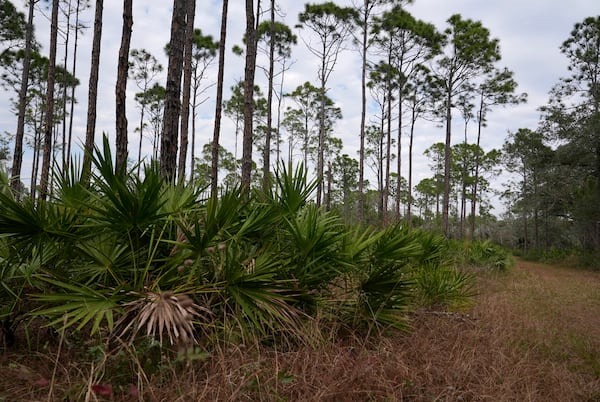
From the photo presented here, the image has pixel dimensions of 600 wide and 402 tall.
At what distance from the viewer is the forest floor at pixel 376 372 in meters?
2.28

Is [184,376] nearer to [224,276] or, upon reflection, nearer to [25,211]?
[224,276]

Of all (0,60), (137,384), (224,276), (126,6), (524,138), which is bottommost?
(137,384)

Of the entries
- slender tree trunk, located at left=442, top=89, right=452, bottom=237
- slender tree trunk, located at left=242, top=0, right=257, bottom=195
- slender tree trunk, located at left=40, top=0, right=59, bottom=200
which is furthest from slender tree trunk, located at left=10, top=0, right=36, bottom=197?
slender tree trunk, located at left=442, top=89, right=452, bottom=237

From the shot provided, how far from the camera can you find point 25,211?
249 centimetres

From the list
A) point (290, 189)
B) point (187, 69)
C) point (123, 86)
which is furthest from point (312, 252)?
point (187, 69)

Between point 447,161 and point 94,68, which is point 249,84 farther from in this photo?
point 447,161

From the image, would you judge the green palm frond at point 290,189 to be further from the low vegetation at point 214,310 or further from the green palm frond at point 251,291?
the green palm frond at point 251,291

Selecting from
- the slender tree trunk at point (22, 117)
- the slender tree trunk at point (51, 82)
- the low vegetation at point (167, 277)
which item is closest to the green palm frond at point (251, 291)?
the low vegetation at point (167, 277)

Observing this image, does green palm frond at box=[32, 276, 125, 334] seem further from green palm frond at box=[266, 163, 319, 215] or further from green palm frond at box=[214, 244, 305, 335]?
green palm frond at box=[266, 163, 319, 215]

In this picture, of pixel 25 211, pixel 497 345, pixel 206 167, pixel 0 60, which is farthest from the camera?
pixel 206 167

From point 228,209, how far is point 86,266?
3.78 feet

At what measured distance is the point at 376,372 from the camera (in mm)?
2867

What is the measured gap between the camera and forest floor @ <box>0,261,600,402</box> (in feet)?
7.49

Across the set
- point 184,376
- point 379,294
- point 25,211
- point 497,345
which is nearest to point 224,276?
point 184,376
